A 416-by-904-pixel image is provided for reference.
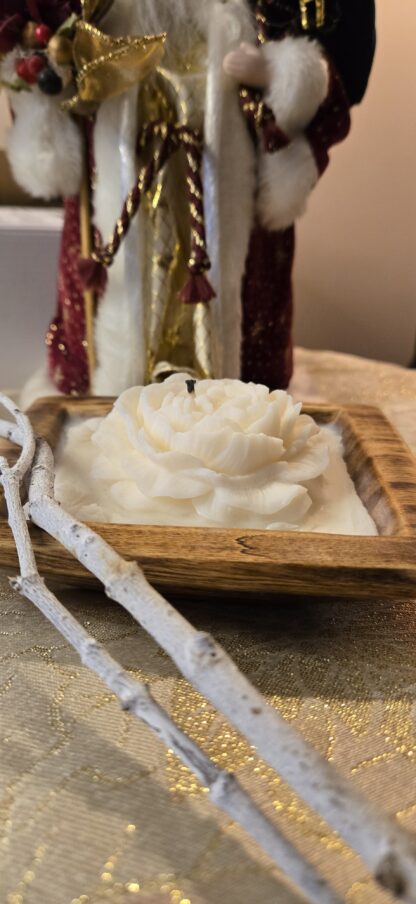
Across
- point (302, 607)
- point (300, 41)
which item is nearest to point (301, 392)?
point (300, 41)

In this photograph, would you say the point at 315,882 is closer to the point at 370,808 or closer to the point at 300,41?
the point at 370,808

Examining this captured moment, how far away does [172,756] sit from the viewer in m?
0.27

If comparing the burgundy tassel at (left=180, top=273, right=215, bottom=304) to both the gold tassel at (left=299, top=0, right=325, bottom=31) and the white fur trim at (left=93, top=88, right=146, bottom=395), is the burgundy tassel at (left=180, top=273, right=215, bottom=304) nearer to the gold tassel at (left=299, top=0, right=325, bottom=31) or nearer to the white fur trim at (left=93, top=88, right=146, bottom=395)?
the white fur trim at (left=93, top=88, right=146, bottom=395)

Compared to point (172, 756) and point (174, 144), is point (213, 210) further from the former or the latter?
point (172, 756)

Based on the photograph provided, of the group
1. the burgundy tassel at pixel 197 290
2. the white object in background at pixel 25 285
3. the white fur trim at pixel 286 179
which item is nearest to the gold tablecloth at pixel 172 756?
the burgundy tassel at pixel 197 290

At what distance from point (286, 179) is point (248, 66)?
3.7 inches

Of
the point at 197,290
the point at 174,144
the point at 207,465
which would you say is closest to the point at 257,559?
the point at 207,465

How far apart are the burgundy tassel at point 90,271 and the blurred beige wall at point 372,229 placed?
2.19 ft

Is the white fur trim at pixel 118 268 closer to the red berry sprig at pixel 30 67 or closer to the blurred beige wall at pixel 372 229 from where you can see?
the red berry sprig at pixel 30 67

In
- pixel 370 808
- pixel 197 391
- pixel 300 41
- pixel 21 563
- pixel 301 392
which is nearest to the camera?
pixel 370 808

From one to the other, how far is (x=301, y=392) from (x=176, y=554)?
506 mm

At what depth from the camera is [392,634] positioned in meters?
0.34

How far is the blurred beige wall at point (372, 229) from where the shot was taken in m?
1.06

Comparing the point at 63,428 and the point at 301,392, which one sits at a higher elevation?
the point at 63,428
